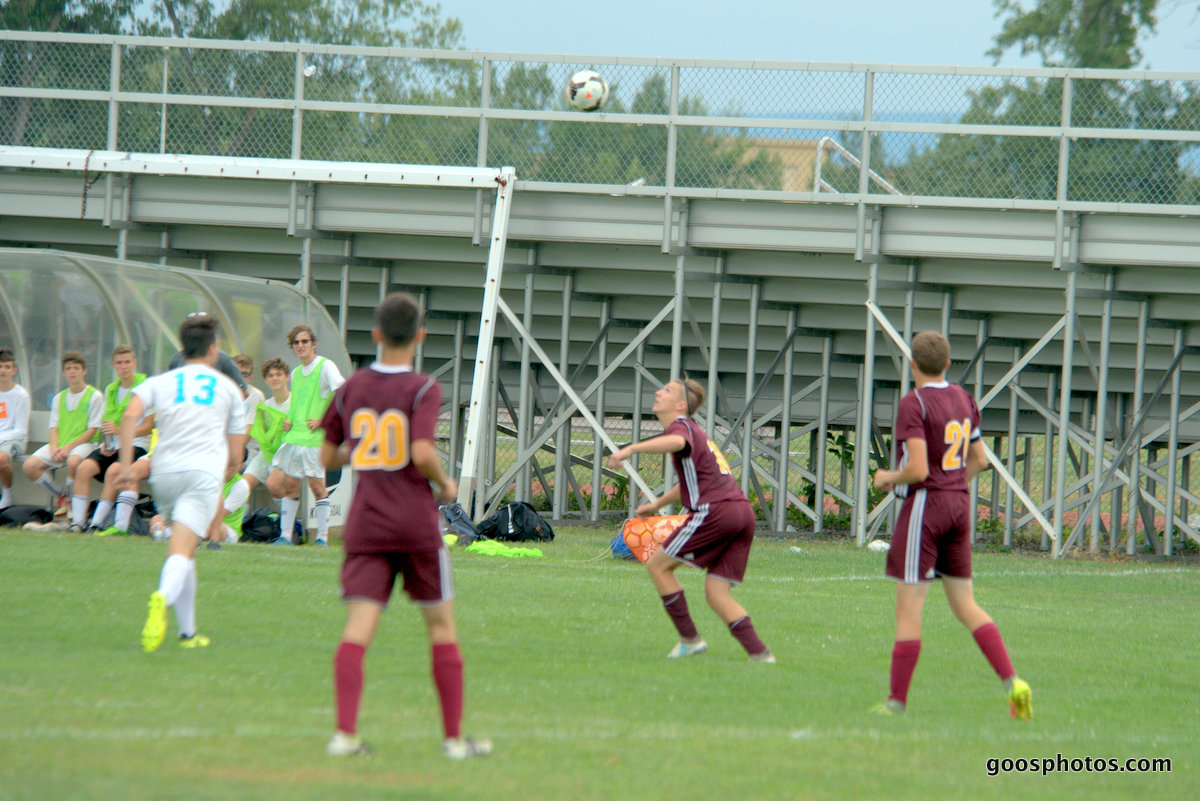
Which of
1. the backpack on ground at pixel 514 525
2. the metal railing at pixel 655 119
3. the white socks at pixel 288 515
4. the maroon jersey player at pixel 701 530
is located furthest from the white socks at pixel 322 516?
the maroon jersey player at pixel 701 530

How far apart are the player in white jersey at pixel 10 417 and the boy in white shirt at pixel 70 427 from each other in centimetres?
23

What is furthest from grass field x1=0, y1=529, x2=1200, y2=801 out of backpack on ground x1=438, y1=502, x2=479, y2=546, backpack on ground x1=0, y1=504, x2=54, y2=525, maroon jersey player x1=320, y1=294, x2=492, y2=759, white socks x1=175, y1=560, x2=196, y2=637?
backpack on ground x1=438, y1=502, x2=479, y2=546

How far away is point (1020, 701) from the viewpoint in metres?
6.40

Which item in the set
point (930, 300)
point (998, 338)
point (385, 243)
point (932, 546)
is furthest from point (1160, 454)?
point (932, 546)

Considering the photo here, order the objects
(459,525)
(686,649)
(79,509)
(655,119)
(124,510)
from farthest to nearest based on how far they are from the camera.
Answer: (655,119) < (459,525) < (79,509) < (124,510) < (686,649)

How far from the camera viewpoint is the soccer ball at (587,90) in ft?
55.0

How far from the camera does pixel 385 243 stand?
63.3 ft

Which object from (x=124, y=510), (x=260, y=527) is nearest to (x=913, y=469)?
(x=124, y=510)

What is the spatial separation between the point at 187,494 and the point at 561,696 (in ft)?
8.14

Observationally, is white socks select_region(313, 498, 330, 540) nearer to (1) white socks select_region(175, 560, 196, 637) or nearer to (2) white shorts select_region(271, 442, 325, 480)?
(2) white shorts select_region(271, 442, 325, 480)

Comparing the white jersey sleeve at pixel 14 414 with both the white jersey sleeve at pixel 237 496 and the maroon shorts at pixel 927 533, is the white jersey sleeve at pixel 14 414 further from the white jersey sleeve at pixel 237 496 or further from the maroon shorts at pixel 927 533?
the maroon shorts at pixel 927 533

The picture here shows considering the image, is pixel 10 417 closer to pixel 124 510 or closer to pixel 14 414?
pixel 14 414

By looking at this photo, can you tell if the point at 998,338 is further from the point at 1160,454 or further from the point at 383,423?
the point at 383,423

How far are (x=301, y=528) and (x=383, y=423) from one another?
31.4ft
